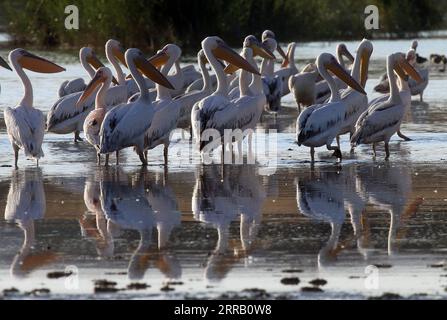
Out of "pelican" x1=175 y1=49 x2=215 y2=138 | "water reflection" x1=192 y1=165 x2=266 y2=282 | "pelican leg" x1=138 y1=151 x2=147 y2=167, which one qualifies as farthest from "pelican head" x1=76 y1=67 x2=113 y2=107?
"water reflection" x1=192 y1=165 x2=266 y2=282

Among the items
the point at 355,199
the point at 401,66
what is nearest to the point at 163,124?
the point at 355,199

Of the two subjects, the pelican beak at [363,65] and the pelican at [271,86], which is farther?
the pelican at [271,86]

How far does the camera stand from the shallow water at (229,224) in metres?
7.62

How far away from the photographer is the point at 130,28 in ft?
121

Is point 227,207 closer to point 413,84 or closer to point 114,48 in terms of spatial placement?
point 114,48

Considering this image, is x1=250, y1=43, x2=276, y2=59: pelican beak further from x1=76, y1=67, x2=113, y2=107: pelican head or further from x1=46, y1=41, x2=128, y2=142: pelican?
x1=76, y1=67, x2=113, y2=107: pelican head

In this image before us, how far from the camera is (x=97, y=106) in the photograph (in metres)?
14.5

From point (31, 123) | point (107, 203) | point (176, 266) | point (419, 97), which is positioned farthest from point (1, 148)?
point (419, 97)

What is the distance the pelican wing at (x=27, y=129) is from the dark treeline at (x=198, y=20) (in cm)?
2314

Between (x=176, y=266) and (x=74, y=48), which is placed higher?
(x=74, y=48)

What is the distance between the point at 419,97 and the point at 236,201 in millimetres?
11866

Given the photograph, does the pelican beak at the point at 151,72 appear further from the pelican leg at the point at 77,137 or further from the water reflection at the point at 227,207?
the pelican leg at the point at 77,137

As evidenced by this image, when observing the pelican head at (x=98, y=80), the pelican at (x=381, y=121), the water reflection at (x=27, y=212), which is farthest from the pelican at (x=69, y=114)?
the pelican at (x=381, y=121)

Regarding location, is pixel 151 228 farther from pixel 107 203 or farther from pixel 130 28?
pixel 130 28
